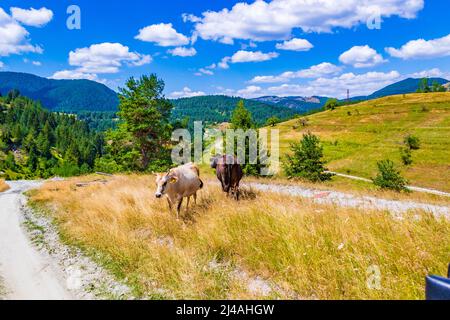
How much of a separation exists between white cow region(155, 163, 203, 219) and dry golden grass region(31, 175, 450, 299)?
2.78 ft

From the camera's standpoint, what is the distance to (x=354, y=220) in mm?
6703

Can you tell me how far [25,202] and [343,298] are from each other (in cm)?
1763

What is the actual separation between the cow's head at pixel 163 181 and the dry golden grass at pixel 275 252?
2.84 feet

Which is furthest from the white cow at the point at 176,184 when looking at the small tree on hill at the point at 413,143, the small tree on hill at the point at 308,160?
the small tree on hill at the point at 413,143

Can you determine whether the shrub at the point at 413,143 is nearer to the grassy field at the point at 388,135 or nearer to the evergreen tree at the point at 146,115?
the grassy field at the point at 388,135

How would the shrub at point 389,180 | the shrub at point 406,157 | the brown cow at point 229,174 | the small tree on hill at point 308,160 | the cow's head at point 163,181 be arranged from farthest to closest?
the shrub at point 406,157
the small tree on hill at point 308,160
the shrub at point 389,180
the brown cow at point 229,174
the cow's head at point 163,181

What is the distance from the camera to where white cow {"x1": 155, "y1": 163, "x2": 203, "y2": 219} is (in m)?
8.81

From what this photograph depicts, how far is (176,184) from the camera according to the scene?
31.5 feet

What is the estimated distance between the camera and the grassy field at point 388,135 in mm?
61625

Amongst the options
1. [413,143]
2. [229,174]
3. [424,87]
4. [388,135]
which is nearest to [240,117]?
[229,174]

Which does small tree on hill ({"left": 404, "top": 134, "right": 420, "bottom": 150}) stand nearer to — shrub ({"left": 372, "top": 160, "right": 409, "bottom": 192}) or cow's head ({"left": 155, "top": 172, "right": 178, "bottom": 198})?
shrub ({"left": 372, "top": 160, "right": 409, "bottom": 192})

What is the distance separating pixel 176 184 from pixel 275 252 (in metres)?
4.78

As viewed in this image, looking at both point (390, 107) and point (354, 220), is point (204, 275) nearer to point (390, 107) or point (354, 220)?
point (354, 220)
